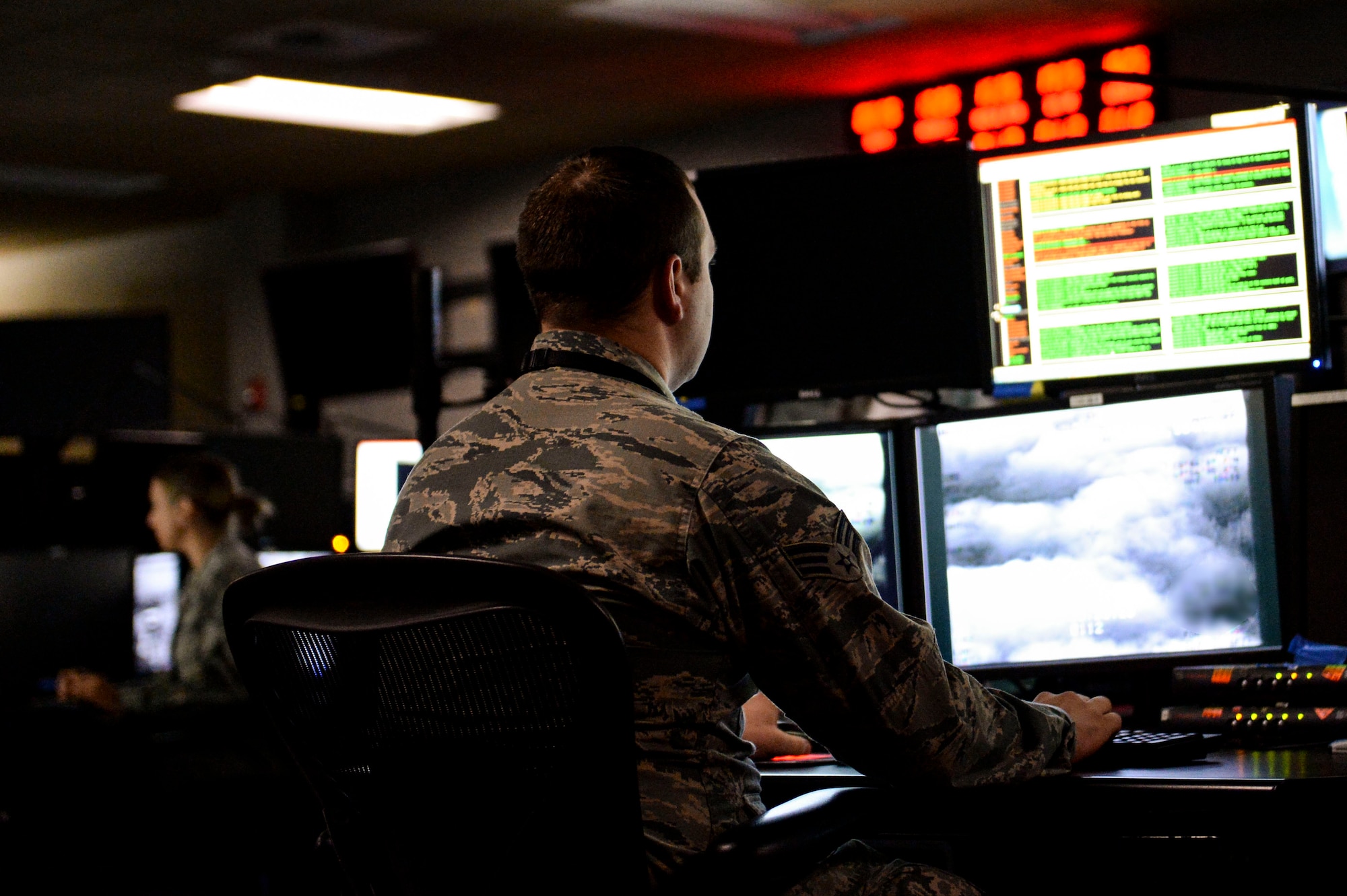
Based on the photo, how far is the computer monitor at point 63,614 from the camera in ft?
11.8

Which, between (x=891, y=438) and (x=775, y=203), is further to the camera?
(x=775, y=203)

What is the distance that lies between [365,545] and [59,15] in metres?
2.36

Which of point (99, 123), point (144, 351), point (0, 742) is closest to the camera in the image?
point (0, 742)

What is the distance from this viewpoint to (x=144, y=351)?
6168mm

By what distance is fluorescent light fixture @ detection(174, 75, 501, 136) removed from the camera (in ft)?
17.3

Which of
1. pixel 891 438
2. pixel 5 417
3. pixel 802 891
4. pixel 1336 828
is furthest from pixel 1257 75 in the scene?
pixel 5 417

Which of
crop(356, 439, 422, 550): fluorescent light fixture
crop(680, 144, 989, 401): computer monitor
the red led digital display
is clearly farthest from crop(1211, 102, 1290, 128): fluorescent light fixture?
the red led digital display

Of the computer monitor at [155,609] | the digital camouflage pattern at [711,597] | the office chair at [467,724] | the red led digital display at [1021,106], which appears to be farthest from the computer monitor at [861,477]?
the red led digital display at [1021,106]

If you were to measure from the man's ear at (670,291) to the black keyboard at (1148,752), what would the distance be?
598 millimetres

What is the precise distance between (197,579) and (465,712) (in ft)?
8.12

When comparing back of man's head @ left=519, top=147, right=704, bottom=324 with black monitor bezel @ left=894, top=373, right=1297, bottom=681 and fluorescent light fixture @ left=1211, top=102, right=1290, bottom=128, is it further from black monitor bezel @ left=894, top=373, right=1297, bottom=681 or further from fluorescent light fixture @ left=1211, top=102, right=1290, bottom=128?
fluorescent light fixture @ left=1211, top=102, right=1290, bottom=128

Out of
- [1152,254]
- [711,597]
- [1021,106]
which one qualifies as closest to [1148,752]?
[711,597]

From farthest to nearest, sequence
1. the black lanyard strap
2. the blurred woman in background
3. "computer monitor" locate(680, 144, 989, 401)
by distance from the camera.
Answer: the blurred woman in background → "computer monitor" locate(680, 144, 989, 401) → the black lanyard strap

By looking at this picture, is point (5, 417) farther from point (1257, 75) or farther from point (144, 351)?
point (1257, 75)
